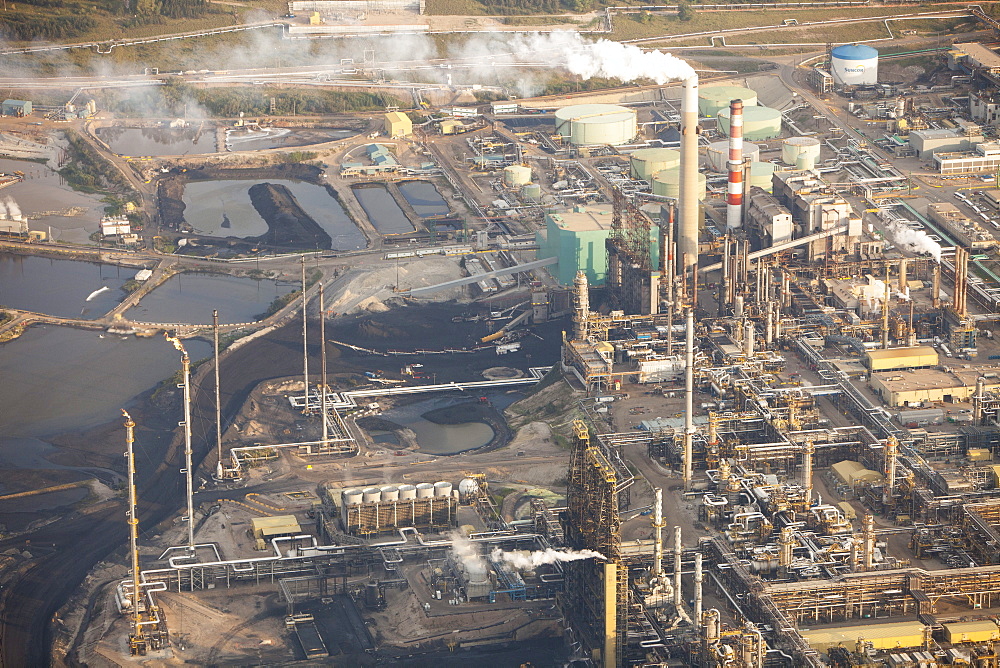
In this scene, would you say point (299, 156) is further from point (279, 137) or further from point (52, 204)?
point (52, 204)

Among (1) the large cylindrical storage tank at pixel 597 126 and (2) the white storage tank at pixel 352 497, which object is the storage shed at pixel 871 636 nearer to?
(2) the white storage tank at pixel 352 497

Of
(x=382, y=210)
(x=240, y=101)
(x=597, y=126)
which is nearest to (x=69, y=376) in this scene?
(x=382, y=210)

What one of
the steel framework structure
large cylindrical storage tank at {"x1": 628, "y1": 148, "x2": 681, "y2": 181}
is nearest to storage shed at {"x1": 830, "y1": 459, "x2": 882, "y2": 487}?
the steel framework structure

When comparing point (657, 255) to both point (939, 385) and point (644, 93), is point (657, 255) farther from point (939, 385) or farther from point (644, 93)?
point (644, 93)

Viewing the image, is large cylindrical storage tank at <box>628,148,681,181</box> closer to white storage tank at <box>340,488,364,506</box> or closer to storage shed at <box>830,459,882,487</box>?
storage shed at <box>830,459,882,487</box>

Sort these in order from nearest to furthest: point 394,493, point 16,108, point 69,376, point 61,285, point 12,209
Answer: point 394,493, point 69,376, point 61,285, point 12,209, point 16,108

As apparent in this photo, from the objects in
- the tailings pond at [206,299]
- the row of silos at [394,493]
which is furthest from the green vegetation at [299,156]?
the row of silos at [394,493]
